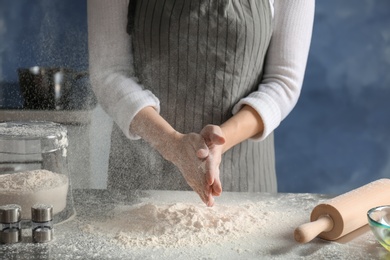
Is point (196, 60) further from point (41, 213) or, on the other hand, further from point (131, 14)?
point (41, 213)

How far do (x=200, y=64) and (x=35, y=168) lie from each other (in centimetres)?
44

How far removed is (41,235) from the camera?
917mm

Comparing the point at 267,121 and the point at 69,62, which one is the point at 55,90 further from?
the point at 267,121

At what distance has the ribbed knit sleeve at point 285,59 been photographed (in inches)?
50.7

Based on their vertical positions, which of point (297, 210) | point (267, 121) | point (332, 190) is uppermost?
point (267, 121)

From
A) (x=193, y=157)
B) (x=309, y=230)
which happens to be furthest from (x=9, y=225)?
(x=309, y=230)

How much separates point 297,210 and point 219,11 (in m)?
0.46

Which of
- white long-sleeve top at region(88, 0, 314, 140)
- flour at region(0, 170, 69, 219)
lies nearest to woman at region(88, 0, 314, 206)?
white long-sleeve top at region(88, 0, 314, 140)

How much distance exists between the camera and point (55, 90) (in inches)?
84.3

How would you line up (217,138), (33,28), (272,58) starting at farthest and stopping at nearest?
(33,28) < (272,58) < (217,138)

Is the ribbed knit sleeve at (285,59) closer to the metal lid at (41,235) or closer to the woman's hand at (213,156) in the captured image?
the woman's hand at (213,156)

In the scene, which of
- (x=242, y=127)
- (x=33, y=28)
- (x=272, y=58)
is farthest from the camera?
(x=33, y=28)

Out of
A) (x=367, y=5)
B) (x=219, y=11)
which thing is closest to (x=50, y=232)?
(x=219, y=11)

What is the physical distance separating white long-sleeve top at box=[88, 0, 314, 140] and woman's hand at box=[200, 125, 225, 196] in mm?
212
